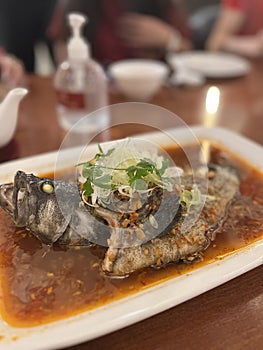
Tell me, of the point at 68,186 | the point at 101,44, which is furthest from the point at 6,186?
the point at 101,44

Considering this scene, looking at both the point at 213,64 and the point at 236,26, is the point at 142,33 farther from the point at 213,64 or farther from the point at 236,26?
the point at 213,64

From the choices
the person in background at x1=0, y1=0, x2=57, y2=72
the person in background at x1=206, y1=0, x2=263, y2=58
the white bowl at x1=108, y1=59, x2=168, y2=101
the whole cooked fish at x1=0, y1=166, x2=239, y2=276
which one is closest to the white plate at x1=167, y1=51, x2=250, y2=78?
the white bowl at x1=108, y1=59, x2=168, y2=101

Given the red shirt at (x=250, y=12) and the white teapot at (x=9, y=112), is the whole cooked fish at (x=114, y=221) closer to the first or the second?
the white teapot at (x=9, y=112)

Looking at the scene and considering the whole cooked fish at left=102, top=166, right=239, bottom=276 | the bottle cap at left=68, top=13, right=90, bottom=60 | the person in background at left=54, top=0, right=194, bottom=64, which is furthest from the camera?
the person in background at left=54, top=0, right=194, bottom=64

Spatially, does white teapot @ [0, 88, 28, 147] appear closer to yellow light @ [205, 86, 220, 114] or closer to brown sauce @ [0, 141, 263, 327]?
brown sauce @ [0, 141, 263, 327]

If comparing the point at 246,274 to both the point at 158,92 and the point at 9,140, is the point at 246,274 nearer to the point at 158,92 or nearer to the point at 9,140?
the point at 9,140

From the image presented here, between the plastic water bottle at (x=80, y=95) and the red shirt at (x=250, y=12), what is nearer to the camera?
the plastic water bottle at (x=80, y=95)

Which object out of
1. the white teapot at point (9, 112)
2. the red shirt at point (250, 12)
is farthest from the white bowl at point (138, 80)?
the red shirt at point (250, 12)
